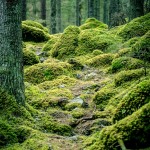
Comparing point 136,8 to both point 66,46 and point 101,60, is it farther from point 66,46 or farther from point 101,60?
point 101,60

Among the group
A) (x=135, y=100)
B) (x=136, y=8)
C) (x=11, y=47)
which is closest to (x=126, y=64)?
(x=11, y=47)

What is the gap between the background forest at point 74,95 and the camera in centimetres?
403

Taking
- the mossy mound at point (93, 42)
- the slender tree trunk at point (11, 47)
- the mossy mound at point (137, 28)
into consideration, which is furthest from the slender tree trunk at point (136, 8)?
the slender tree trunk at point (11, 47)

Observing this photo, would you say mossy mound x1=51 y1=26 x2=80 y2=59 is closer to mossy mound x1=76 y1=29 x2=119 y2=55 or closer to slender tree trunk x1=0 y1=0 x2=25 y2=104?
mossy mound x1=76 y1=29 x2=119 y2=55

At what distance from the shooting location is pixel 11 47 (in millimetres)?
5461

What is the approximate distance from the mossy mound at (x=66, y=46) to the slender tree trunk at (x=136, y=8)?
2.39 meters

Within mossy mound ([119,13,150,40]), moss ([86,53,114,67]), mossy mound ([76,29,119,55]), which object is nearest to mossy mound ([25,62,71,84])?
moss ([86,53,114,67])

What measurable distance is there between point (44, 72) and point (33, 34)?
5993 millimetres

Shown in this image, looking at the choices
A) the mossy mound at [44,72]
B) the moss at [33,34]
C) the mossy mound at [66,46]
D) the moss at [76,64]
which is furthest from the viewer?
the moss at [33,34]

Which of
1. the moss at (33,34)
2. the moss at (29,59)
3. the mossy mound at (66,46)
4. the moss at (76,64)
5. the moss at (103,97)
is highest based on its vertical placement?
the moss at (33,34)

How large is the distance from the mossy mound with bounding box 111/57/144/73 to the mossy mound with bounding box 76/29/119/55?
9.23ft

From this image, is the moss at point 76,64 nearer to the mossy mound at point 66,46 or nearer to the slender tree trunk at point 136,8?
the mossy mound at point 66,46

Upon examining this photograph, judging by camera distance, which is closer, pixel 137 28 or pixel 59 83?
pixel 59 83

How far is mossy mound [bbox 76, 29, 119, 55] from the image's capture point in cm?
1154
